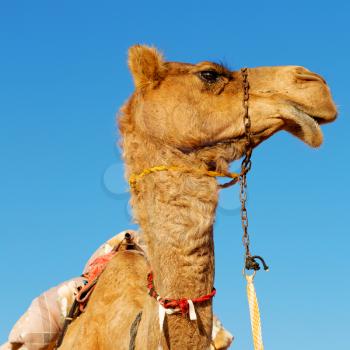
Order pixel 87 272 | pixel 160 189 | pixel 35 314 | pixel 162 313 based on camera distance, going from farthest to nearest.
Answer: pixel 87 272
pixel 35 314
pixel 160 189
pixel 162 313

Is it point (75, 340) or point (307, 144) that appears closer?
point (307, 144)

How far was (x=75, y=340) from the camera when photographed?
5027mm

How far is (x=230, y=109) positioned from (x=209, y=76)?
338 mm

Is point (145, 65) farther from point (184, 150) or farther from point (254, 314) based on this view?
point (254, 314)

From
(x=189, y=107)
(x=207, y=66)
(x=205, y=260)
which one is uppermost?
(x=207, y=66)

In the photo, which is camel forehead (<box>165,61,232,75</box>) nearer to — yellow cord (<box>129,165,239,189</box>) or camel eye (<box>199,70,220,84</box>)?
camel eye (<box>199,70,220,84</box>)

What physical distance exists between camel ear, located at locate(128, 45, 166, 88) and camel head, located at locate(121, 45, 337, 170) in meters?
0.13

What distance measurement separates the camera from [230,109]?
4395 millimetres

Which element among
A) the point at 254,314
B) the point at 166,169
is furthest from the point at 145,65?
the point at 254,314

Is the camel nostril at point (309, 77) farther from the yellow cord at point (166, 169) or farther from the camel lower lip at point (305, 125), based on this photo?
the yellow cord at point (166, 169)

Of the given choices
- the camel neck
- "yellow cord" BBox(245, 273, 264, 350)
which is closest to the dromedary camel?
the camel neck

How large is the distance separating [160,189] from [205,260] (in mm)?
565

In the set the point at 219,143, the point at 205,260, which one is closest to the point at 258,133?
the point at 219,143

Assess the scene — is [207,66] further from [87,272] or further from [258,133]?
[87,272]
